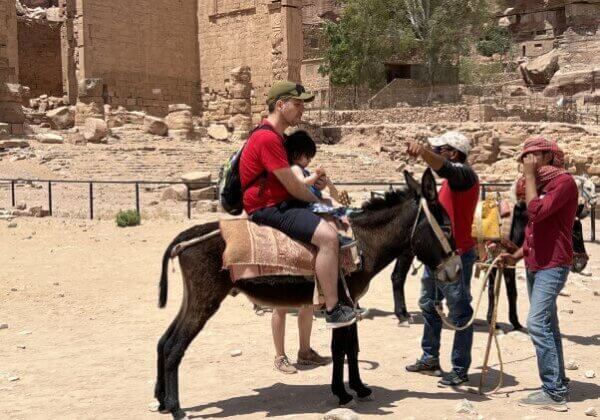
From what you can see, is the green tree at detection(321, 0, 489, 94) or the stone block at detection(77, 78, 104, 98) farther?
the green tree at detection(321, 0, 489, 94)

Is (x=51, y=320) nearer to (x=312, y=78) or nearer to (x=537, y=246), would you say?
(x=537, y=246)

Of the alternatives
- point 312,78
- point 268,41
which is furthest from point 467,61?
point 268,41

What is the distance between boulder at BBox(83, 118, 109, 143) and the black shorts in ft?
69.8

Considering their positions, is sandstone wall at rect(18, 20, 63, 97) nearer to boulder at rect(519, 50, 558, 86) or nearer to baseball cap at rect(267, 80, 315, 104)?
boulder at rect(519, 50, 558, 86)

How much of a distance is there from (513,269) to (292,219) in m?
3.71

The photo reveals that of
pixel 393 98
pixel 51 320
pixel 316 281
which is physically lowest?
pixel 51 320

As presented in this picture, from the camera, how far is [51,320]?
335 inches

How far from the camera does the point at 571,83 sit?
1783 inches

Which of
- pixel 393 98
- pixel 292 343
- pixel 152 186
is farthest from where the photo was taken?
pixel 393 98

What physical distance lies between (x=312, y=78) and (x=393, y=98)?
26.6 feet

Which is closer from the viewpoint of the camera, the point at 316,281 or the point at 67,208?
the point at 316,281

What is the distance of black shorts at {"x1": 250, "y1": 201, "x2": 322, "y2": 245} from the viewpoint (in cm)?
508

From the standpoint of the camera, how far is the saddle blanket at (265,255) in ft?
16.9

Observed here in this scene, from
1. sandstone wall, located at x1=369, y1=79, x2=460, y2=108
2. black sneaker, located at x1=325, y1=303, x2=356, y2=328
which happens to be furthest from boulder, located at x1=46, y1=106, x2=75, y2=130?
black sneaker, located at x1=325, y1=303, x2=356, y2=328
